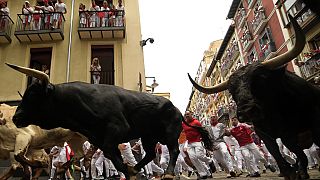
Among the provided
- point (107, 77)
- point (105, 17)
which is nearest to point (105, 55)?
point (107, 77)

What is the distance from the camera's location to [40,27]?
15312 mm

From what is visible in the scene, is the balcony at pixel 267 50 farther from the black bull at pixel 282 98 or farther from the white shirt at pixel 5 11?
the black bull at pixel 282 98

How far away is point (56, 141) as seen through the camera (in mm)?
8023

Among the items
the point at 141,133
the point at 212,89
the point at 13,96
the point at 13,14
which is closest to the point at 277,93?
the point at 212,89

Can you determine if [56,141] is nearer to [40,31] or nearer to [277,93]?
[277,93]

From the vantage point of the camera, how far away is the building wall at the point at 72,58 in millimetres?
14648

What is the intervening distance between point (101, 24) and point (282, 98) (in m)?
12.8

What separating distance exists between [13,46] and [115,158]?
13618mm

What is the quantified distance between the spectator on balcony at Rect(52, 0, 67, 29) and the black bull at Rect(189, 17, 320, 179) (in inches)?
515

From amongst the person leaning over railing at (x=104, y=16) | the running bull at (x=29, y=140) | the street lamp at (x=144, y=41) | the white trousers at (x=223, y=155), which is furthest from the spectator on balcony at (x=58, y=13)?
the white trousers at (x=223, y=155)

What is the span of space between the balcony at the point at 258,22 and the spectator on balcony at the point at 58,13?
17.9 meters

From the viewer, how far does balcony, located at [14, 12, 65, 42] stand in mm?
15164

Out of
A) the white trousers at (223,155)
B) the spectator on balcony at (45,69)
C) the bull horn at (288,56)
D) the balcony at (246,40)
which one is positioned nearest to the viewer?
the bull horn at (288,56)

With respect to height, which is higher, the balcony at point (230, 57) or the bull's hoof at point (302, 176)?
the balcony at point (230, 57)
